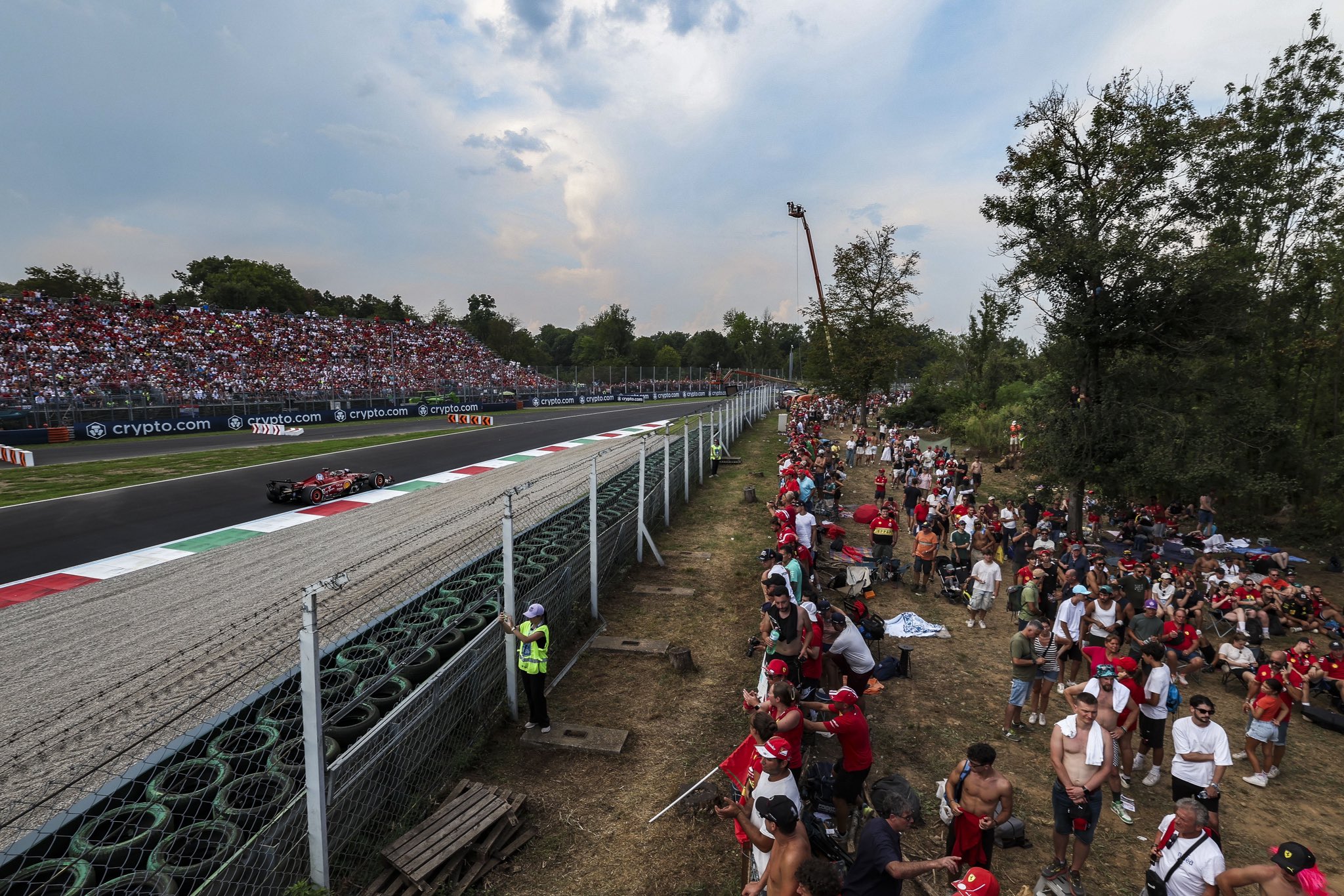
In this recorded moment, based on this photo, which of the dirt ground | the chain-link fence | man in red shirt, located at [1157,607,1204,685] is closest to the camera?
the chain-link fence

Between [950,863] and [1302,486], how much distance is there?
20.8 meters

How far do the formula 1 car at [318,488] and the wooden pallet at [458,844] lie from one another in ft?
42.2

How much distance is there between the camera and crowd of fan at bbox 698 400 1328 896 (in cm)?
392

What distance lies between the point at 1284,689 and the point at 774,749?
21.8ft

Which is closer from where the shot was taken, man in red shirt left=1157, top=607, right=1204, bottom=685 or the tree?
man in red shirt left=1157, top=607, right=1204, bottom=685

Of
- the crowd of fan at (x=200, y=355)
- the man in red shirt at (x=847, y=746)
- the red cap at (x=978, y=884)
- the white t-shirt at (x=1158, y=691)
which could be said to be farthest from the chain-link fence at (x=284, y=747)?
the crowd of fan at (x=200, y=355)

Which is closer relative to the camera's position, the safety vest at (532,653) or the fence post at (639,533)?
the safety vest at (532,653)

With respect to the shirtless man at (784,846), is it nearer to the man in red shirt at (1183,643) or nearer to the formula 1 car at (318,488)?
the man in red shirt at (1183,643)

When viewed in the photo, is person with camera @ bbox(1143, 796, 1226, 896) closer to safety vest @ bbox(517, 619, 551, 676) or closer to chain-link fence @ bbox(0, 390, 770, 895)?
safety vest @ bbox(517, 619, 551, 676)

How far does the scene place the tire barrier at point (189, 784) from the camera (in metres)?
4.00

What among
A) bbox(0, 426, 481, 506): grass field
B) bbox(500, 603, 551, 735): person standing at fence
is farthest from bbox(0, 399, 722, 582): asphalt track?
bbox(500, 603, 551, 735): person standing at fence

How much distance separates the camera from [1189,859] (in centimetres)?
409

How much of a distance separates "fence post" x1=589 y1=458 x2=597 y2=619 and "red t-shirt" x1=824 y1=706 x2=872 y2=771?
4600 mm

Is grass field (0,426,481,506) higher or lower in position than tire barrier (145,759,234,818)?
lower
